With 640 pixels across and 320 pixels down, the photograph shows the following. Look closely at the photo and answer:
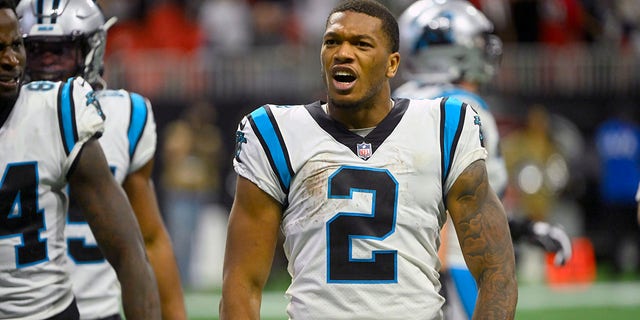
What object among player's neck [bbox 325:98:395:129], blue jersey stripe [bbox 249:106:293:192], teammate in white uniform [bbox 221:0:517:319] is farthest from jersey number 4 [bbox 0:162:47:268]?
player's neck [bbox 325:98:395:129]

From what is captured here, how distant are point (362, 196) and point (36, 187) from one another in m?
1.04

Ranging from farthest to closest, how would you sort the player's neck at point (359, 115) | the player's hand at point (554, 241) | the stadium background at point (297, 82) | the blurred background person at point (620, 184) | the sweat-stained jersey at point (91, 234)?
the stadium background at point (297, 82) < the blurred background person at point (620, 184) < the player's hand at point (554, 241) < the sweat-stained jersey at point (91, 234) < the player's neck at point (359, 115)

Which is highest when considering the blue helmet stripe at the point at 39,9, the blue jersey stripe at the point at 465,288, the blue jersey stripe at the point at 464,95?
the blue helmet stripe at the point at 39,9

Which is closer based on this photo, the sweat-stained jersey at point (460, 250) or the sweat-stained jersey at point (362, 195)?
the sweat-stained jersey at point (362, 195)

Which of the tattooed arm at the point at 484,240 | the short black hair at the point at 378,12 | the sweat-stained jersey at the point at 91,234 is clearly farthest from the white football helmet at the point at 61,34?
the tattooed arm at the point at 484,240

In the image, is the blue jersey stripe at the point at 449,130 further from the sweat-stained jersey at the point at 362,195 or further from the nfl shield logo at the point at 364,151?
the nfl shield logo at the point at 364,151

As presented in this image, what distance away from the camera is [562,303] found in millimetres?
12703

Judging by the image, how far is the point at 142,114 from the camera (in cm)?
507

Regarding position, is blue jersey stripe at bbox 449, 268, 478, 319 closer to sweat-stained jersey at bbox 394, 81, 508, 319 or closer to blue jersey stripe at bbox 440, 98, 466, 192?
sweat-stained jersey at bbox 394, 81, 508, 319

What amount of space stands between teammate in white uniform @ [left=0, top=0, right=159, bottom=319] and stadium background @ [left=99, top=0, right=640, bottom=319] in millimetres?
10404

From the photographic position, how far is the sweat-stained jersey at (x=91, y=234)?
4902 millimetres

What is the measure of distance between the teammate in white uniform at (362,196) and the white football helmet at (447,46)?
202 centimetres

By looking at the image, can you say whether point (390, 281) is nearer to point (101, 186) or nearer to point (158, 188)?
point (101, 186)

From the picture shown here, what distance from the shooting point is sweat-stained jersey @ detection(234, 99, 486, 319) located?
390cm
